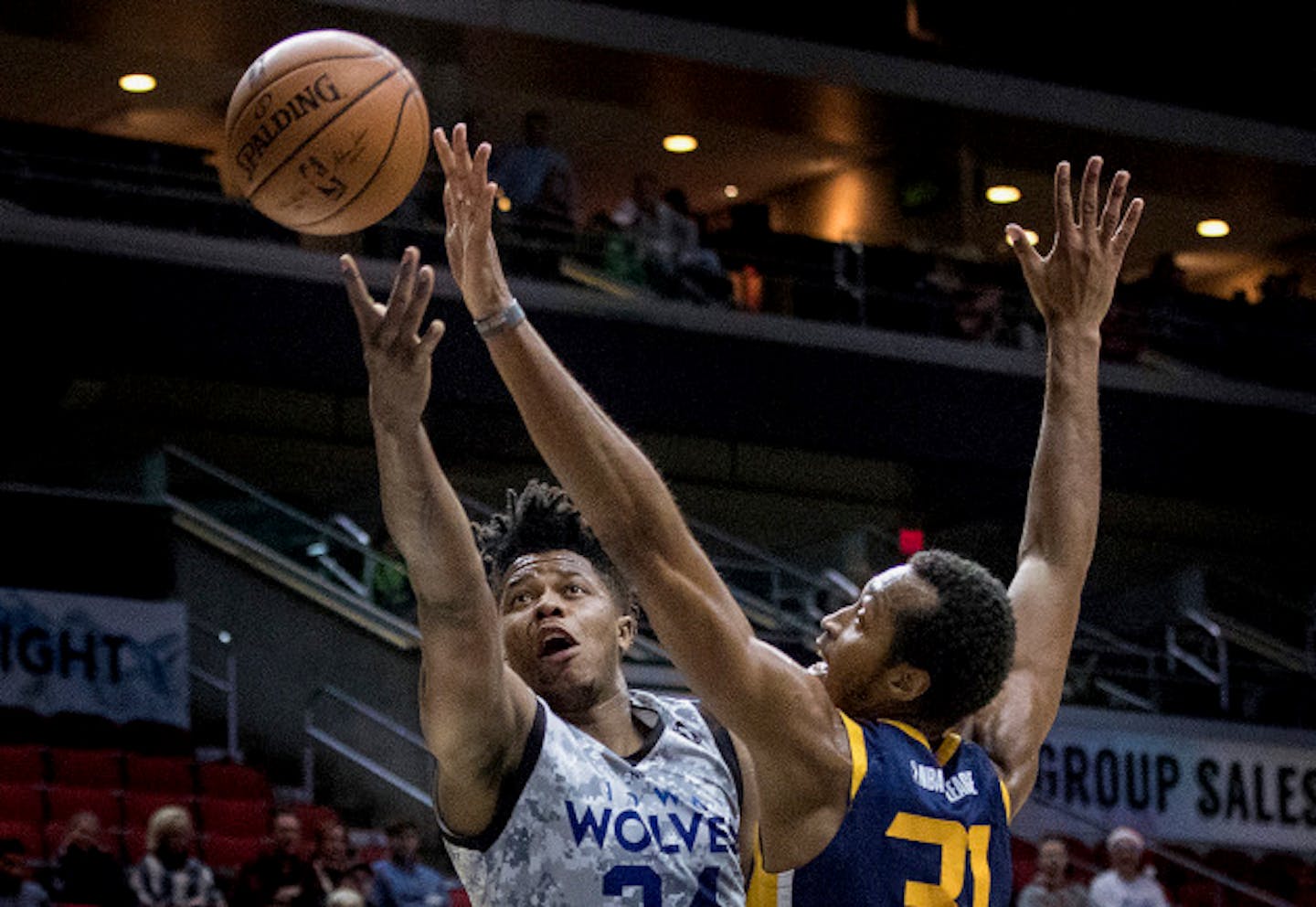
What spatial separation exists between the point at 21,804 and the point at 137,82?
8647 mm

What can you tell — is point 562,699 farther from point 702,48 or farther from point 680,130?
point 680,130

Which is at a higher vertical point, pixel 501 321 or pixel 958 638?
pixel 501 321

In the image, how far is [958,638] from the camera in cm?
348

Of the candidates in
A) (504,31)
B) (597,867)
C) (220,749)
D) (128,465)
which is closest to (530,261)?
(504,31)

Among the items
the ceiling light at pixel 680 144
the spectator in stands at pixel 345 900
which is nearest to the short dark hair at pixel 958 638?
the spectator in stands at pixel 345 900

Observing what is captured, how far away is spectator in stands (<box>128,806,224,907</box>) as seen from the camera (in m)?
9.16

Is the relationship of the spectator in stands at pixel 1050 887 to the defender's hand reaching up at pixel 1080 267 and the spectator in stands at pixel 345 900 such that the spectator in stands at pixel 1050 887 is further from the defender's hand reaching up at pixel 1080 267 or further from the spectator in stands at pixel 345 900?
the defender's hand reaching up at pixel 1080 267

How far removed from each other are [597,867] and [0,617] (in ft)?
30.4

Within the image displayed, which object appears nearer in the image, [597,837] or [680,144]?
[597,837]

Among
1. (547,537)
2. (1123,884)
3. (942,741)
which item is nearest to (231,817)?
(1123,884)

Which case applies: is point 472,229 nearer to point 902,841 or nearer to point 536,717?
point 536,717

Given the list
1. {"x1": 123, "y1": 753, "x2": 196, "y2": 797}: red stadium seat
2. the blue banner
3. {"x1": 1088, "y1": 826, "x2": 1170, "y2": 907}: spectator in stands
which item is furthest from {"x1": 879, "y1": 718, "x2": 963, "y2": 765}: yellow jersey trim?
the blue banner

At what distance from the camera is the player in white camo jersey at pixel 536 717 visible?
330 centimetres

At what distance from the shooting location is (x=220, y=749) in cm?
1285
